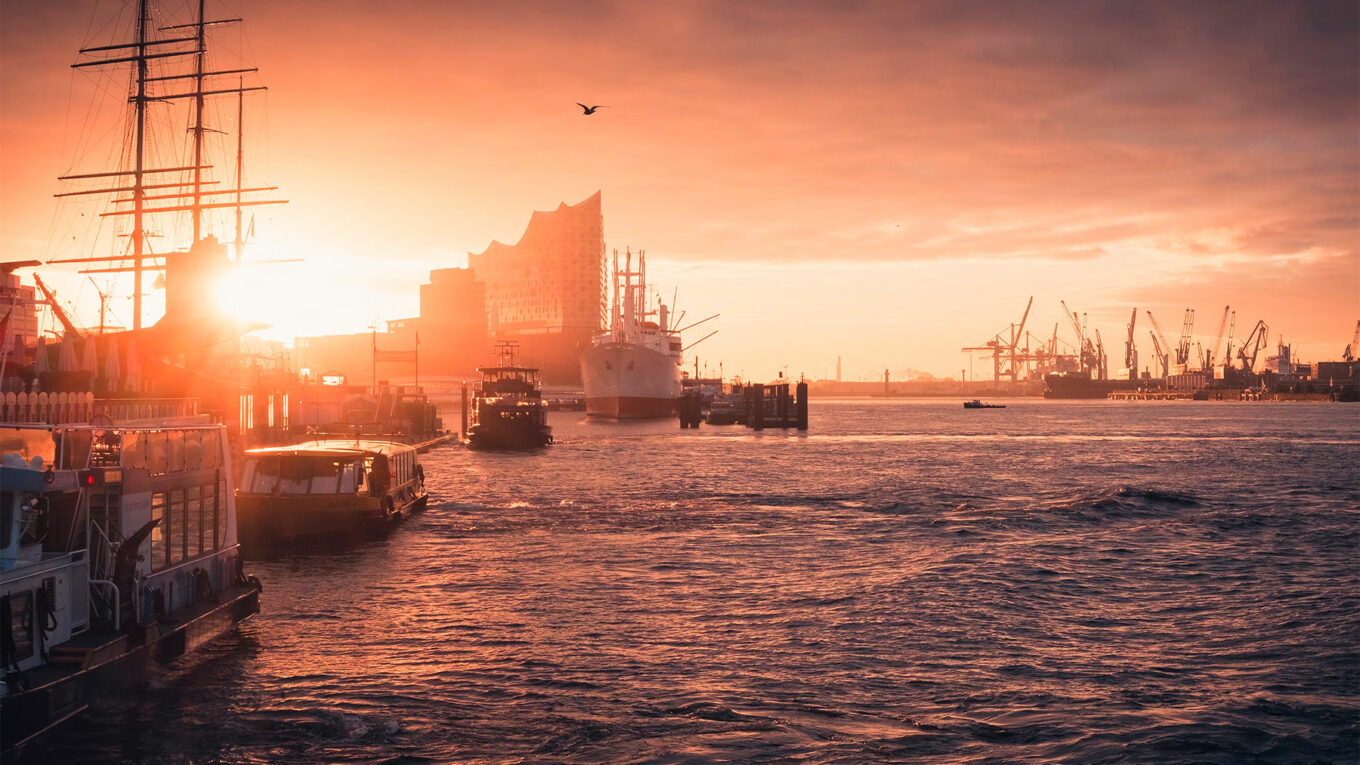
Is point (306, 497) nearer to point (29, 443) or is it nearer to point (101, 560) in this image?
point (101, 560)

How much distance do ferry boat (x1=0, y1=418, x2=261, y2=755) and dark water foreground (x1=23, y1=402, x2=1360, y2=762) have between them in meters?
0.98

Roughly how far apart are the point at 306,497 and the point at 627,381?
415 ft

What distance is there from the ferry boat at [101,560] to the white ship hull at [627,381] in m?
135

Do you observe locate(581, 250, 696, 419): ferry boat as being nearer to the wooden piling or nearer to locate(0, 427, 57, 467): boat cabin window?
the wooden piling

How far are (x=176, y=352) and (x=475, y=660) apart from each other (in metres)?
35.2

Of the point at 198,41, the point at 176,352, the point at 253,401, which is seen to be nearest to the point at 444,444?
the point at 253,401

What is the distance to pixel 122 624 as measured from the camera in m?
14.7

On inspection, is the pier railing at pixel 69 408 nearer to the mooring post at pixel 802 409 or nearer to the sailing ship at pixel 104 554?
the sailing ship at pixel 104 554

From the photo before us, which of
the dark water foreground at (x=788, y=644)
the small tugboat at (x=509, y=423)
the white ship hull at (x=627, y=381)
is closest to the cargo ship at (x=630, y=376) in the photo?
the white ship hull at (x=627, y=381)

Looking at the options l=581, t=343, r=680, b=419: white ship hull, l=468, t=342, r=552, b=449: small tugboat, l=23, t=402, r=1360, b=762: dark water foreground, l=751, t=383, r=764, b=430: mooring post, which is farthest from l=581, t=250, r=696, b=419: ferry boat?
l=23, t=402, r=1360, b=762: dark water foreground

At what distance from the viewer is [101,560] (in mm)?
14430

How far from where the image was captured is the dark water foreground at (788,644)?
554 inches

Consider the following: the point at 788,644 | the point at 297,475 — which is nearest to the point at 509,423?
the point at 297,475

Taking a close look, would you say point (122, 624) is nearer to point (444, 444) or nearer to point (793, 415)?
point (444, 444)
